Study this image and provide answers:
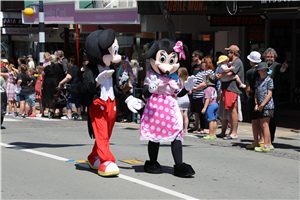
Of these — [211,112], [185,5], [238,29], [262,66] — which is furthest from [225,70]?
[238,29]

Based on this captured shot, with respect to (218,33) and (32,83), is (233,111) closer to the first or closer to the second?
(32,83)

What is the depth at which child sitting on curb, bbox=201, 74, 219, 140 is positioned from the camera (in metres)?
10.1

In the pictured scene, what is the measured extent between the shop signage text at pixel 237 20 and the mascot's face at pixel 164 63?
29.5 ft

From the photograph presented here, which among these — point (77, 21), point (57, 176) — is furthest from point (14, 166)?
point (77, 21)

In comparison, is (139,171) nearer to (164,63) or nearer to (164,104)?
(164,104)

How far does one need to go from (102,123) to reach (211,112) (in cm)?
435

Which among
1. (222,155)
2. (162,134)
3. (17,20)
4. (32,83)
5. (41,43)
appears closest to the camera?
(162,134)

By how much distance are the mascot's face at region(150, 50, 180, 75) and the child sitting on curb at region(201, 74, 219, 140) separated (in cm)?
382

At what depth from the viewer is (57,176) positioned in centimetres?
637

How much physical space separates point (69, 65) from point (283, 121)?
6817 millimetres

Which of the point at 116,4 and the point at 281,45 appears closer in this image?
the point at 281,45

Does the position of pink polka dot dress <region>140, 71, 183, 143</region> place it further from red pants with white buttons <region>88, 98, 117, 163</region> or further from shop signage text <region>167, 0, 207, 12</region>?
shop signage text <region>167, 0, 207, 12</region>

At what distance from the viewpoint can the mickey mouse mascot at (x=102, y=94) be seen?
6.20m

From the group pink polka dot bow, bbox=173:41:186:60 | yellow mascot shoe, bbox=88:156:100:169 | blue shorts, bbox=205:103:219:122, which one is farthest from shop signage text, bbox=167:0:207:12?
yellow mascot shoe, bbox=88:156:100:169
